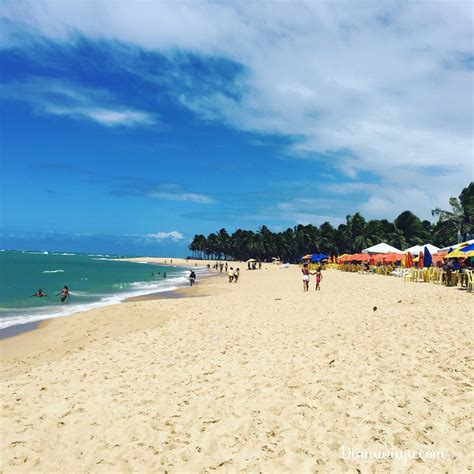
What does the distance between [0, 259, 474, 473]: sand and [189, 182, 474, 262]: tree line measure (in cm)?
4780

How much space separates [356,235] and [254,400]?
72.5 meters

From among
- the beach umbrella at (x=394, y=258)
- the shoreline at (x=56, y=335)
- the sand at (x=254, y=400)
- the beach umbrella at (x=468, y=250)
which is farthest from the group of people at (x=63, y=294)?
the beach umbrella at (x=394, y=258)

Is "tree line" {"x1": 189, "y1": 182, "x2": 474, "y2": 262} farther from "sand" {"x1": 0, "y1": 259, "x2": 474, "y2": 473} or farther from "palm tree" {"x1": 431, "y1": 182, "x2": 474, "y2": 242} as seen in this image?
"sand" {"x1": 0, "y1": 259, "x2": 474, "y2": 473}

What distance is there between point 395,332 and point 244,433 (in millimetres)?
5251

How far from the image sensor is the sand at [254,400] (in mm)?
4953

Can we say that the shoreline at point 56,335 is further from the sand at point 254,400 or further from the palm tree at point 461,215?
the palm tree at point 461,215

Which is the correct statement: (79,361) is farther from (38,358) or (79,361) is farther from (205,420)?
(205,420)

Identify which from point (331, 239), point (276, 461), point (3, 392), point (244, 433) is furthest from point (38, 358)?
point (331, 239)

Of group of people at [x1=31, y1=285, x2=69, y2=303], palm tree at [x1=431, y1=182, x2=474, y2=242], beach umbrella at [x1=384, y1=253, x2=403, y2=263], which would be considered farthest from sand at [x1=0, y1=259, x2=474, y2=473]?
palm tree at [x1=431, y1=182, x2=474, y2=242]

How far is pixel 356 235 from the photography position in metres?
75.2

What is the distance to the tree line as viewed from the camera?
5291 cm

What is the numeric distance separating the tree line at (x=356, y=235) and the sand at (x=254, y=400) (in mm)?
47800

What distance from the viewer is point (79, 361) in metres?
9.58

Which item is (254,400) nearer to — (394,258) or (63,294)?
(63,294)
